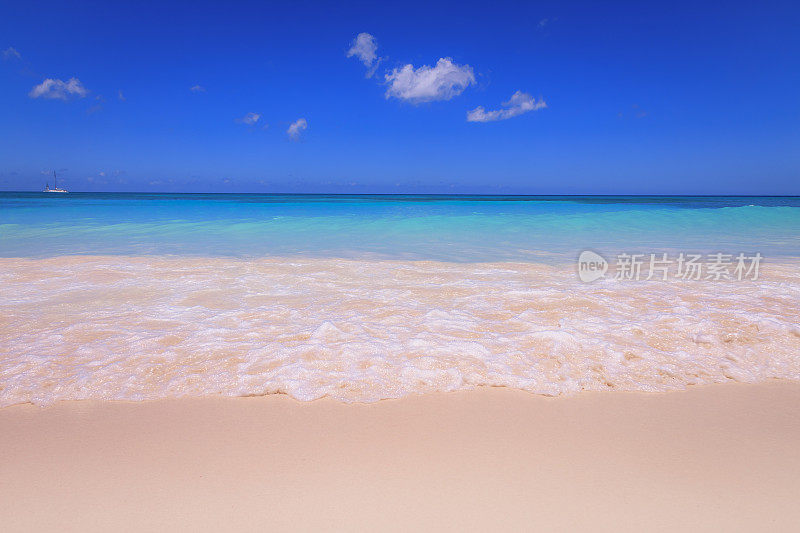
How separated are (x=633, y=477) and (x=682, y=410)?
81 cm

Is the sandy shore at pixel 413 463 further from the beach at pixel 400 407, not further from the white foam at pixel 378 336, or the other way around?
the white foam at pixel 378 336

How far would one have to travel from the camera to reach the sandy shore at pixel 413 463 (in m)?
1.60

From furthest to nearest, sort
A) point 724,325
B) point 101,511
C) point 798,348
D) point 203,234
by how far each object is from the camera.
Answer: point 203,234, point 724,325, point 798,348, point 101,511

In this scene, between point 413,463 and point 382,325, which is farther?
point 382,325

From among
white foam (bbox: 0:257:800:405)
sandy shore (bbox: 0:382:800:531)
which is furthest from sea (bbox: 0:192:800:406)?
sandy shore (bbox: 0:382:800:531)

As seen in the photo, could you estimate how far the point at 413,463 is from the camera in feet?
6.23

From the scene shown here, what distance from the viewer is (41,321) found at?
379 cm

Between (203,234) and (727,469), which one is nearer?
(727,469)

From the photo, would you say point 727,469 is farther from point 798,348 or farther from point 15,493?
point 15,493

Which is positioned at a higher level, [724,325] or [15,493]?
[724,325]

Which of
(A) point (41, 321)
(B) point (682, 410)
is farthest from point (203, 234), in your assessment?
(B) point (682, 410)

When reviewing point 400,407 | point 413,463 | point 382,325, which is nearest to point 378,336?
point 382,325

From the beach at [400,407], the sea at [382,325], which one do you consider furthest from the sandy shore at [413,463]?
the sea at [382,325]

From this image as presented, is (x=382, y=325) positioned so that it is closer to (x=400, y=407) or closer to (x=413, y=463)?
(x=400, y=407)
